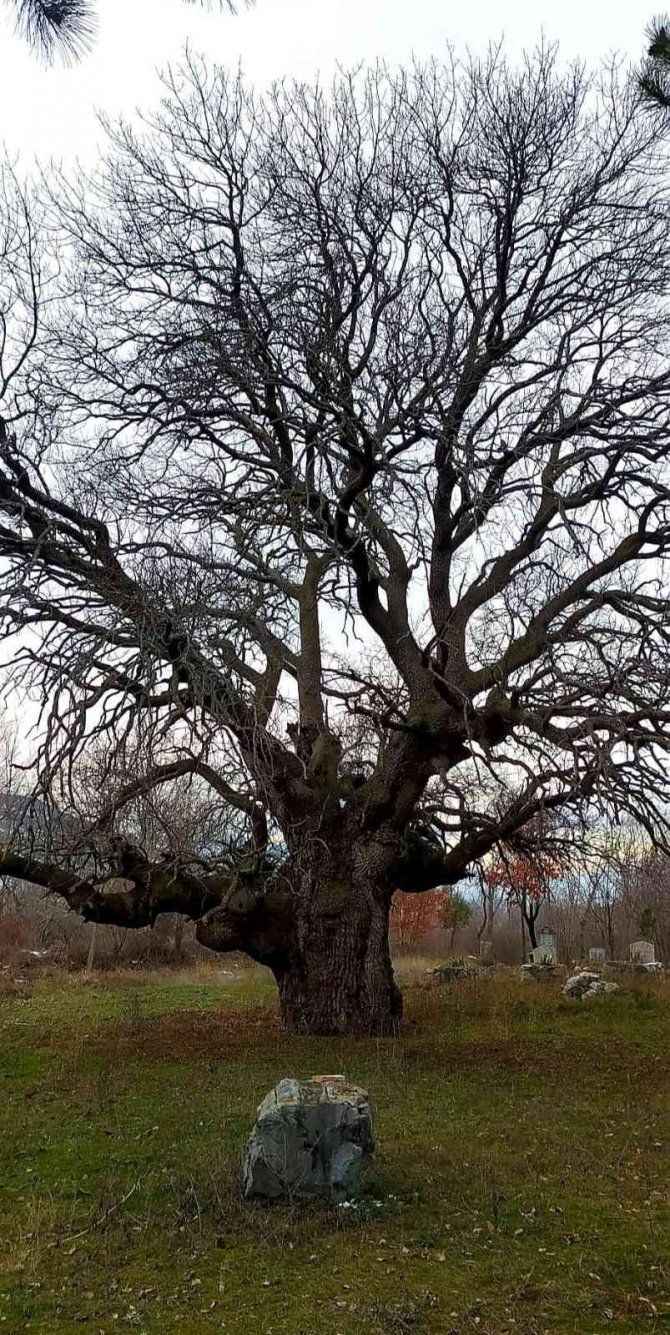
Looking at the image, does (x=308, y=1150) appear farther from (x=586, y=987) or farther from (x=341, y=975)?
(x=586, y=987)

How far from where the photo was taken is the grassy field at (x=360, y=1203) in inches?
181

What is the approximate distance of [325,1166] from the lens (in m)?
6.01

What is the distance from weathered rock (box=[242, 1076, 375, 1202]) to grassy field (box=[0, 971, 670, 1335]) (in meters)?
0.15

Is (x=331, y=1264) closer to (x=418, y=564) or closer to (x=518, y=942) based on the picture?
(x=418, y=564)

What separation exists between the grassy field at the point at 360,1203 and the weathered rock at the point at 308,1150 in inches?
5.8

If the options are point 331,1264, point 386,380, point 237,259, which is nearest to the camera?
point 331,1264

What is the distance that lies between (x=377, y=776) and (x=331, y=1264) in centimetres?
747

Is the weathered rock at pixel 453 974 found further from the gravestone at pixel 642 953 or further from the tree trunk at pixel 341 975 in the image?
the tree trunk at pixel 341 975

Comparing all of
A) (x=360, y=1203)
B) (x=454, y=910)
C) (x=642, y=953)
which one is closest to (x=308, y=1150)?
(x=360, y=1203)

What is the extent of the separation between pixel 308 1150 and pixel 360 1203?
42cm

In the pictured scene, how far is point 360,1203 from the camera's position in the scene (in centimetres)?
592

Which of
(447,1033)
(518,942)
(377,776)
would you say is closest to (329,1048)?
(447,1033)

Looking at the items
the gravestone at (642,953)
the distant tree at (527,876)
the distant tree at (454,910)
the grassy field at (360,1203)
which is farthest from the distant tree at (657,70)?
the distant tree at (454,910)

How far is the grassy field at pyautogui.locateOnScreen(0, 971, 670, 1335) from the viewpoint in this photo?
4602mm
